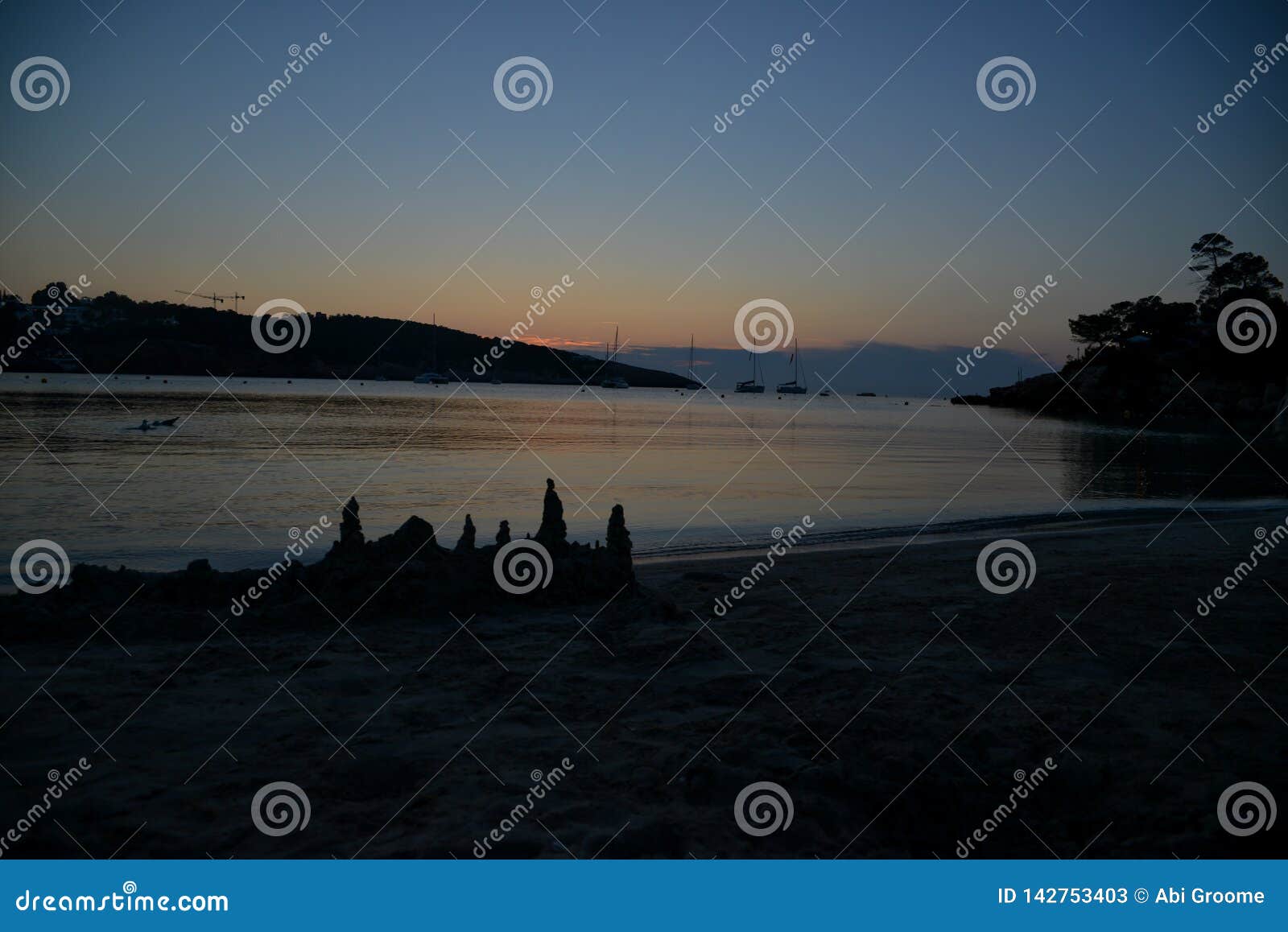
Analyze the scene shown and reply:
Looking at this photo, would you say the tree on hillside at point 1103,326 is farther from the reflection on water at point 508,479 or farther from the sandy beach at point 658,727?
the sandy beach at point 658,727

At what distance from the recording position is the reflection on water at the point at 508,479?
14.9 meters

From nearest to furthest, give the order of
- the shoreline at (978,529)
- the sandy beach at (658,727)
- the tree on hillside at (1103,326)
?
the sandy beach at (658,727)
the shoreline at (978,529)
the tree on hillside at (1103,326)

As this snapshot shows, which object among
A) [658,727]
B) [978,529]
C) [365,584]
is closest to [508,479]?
[978,529]

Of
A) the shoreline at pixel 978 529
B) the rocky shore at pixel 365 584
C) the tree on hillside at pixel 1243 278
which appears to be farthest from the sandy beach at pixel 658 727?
the tree on hillside at pixel 1243 278

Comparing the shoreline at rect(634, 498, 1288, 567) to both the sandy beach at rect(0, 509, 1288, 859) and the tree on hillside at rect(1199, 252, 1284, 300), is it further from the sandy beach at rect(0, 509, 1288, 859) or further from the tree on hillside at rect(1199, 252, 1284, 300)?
the tree on hillside at rect(1199, 252, 1284, 300)

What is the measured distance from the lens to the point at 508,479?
2331 cm

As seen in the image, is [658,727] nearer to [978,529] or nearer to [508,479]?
[978,529]

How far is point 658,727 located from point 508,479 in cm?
1857

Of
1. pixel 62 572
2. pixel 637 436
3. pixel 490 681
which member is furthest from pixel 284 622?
pixel 637 436

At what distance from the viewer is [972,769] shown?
4.60 m

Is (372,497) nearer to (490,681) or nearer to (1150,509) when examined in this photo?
(490,681)

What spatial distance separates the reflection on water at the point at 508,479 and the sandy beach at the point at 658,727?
612 cm

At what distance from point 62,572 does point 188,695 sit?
21.8 ft

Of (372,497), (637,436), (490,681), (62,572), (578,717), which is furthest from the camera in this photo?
(637,436)
